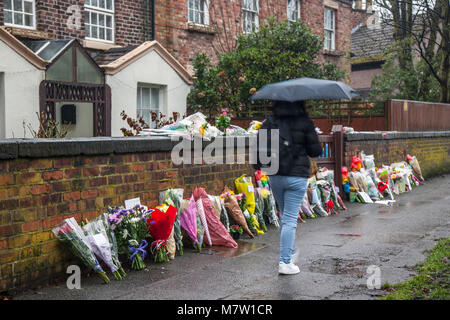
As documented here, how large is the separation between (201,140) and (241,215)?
1.11 meters

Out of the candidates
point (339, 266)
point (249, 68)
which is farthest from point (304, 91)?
point (249, 68)

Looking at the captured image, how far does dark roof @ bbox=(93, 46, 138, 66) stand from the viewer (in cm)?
1270

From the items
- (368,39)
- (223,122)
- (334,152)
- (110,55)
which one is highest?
(368,39)

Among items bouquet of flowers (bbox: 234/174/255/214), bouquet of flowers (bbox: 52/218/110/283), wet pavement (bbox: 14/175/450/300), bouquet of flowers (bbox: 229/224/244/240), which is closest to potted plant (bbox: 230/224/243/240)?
bouquet of flowers (bbox: 229/224/244/240)

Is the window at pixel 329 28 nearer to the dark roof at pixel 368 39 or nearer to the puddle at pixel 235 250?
the dark roof at pixel 368 39

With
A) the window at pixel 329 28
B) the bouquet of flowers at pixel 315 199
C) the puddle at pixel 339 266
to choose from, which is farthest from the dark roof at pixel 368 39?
the puddle at pixel 339 266

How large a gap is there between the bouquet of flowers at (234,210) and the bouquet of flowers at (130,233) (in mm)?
1712

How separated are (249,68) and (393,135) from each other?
12.7 feet

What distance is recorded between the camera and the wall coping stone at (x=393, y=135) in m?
11.9

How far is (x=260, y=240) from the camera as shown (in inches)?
293

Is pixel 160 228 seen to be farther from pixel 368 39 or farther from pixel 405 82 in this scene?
pixel 368 39

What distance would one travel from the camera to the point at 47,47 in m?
11.4
